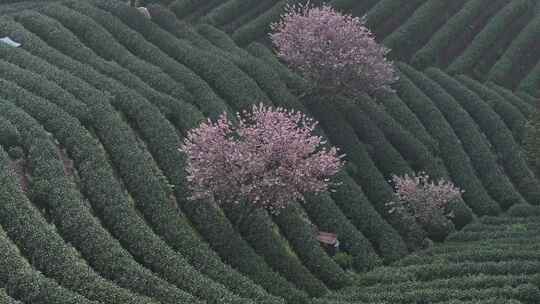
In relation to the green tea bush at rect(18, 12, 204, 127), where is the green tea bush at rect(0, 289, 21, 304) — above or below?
below

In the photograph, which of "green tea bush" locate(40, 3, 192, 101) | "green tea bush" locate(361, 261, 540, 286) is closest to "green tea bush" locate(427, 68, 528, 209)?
"green tea bush" locate(361, 261, 540, 286)

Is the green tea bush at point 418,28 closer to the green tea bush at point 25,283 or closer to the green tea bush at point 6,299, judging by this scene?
the green tea bush at point 25,283

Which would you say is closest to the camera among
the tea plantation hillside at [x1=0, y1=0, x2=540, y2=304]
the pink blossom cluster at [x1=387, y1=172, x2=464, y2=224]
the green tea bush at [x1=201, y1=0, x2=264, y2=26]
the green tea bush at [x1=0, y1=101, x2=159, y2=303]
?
the green tea bush at [x1=0, y1=101, x2=159, y2=303]

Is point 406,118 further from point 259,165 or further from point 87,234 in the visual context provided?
point 87,234

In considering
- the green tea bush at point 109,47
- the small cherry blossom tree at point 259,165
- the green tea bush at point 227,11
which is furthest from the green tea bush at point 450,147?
the green tea bush at point 109,47

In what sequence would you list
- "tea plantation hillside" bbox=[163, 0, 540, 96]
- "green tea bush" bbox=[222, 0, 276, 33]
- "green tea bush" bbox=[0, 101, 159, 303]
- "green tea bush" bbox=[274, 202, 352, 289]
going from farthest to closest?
"tea plantation hillside" bbox=[163, 0, 540, 96]
"green tea bush" bbox=[222, 0, 276, 33]
"green tea bush" bbox=[274, 202, 352, 289]
"green tea bush" bbox=[0, 101, 159, 303]

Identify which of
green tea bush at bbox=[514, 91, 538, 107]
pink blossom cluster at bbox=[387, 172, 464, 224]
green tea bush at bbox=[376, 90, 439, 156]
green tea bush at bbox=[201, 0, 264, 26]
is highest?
green tea bush at bbox=[201, 0, 264, 26]

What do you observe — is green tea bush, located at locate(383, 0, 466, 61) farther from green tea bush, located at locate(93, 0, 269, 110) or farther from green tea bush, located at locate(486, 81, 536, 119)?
green tea bush, located at locate(93, 0, 269, 110)
